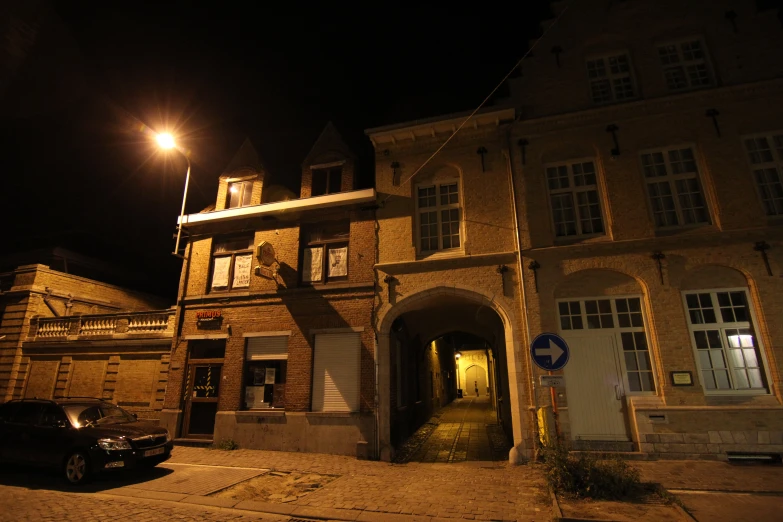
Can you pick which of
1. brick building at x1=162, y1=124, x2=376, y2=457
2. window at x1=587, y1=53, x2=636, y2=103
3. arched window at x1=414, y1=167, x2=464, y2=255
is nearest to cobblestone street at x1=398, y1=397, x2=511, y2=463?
brick building at x1=162, y1=124, x2=376, y2=457

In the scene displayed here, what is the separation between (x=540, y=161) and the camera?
11.6 metres

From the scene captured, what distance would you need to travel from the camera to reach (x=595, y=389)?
986 centimetres

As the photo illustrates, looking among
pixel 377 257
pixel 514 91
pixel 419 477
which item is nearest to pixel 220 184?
pixel 377 257

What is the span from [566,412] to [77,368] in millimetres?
18044

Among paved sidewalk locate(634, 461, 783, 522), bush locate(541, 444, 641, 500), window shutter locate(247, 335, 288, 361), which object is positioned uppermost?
window shutter locate(247, 335, 288, 361)

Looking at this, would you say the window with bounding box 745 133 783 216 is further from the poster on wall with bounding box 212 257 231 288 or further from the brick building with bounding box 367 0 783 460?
the poster on wall with bounding box 212 257 231 288

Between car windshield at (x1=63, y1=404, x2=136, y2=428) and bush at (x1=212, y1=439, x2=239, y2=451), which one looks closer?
car windshield at (x1=63, y1=404, x2=136, y2=428)

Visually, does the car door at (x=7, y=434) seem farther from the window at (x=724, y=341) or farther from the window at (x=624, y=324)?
the window at (x=724, y=341)

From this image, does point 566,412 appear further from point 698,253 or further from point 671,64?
point 671,64

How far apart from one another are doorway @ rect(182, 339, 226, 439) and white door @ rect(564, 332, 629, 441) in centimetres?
1087

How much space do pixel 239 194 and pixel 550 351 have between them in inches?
498

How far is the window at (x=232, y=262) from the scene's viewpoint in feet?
45.0

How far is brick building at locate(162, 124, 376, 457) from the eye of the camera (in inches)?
451

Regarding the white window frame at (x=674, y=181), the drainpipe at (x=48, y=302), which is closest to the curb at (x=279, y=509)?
the white window frame at (x=674, y=181)
